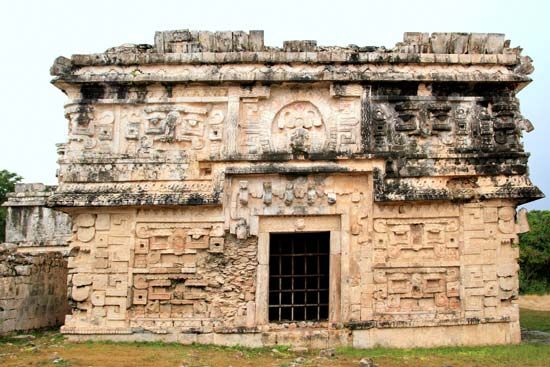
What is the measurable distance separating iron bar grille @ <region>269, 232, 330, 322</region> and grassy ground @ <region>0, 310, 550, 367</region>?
1037 mm

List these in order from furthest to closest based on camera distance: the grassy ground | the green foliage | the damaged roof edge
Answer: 1. the green foliage
2. the damaged roof edge
3. the grassy ground

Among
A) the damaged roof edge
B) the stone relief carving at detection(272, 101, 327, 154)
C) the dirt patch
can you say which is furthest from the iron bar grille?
the dirt patch

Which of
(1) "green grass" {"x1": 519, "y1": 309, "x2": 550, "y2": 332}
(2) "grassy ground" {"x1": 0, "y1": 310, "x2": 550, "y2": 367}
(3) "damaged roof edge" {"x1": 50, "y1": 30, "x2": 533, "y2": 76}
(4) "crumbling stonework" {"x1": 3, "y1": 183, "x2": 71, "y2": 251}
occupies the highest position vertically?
(3) "damaged roof edge" {"x1": 50, "y1": 30, "x2": 533, "y2": 76}

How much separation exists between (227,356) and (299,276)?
210cm

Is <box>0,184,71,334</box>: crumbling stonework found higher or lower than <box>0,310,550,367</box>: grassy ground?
higher

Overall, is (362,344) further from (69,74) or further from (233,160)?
(69,74)

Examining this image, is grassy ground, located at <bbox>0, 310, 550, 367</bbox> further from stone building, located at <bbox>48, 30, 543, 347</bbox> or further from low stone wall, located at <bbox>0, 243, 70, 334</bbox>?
low stone wall, located at <bbox>0, 243, 70, 334</bbox>

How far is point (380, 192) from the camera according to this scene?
34.5 feet

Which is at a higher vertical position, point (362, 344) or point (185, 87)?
point (185, 87)

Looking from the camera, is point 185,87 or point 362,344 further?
point 185,87

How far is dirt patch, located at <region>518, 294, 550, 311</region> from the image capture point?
18.9 m

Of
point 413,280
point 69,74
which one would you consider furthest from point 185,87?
point 413,280

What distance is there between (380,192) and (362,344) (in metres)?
2.68

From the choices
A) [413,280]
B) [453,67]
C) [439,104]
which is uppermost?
[453,67]
